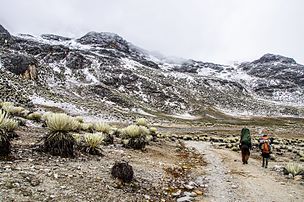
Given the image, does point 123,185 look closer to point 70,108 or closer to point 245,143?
point 245,143

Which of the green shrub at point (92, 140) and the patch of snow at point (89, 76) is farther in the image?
the patch of snow at point (89, 76)

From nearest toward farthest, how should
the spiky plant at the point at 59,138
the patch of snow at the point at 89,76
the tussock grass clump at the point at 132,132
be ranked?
the spiky plant at the point at 59,138 → the tussock grass clump at the point at 132,132 → the patch of snow at the point at 89,76

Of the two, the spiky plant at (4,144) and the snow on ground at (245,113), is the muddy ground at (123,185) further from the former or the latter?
the snow on ground at (245,113)

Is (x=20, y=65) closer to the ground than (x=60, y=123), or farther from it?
farther from it

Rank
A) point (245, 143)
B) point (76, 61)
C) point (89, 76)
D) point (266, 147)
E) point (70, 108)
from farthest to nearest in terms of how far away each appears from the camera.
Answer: point (76, 61) < point (89, 76) < point (70, 108) < point (245, 143) < point (266, 147)

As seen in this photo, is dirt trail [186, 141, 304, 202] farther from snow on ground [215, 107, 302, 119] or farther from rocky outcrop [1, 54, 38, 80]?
snow on ground [215, 107, 302, 119]

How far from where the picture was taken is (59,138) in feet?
33.5

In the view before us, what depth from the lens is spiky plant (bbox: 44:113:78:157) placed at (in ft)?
33.4

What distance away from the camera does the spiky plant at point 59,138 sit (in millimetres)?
10180

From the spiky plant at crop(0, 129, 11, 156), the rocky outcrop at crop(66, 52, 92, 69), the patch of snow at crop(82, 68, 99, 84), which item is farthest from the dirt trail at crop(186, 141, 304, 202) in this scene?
the rocky outcrop at crop(66, 52, 92, 69)

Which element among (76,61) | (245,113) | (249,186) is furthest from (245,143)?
(76,61)

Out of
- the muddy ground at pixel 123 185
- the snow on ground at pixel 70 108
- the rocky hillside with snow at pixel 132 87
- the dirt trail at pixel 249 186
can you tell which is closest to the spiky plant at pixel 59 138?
the muddy ground at pixel 123 185

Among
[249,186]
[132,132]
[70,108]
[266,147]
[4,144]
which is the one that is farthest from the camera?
[70,108]

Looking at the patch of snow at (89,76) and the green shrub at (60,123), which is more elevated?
the patch of snow at (89,76)
